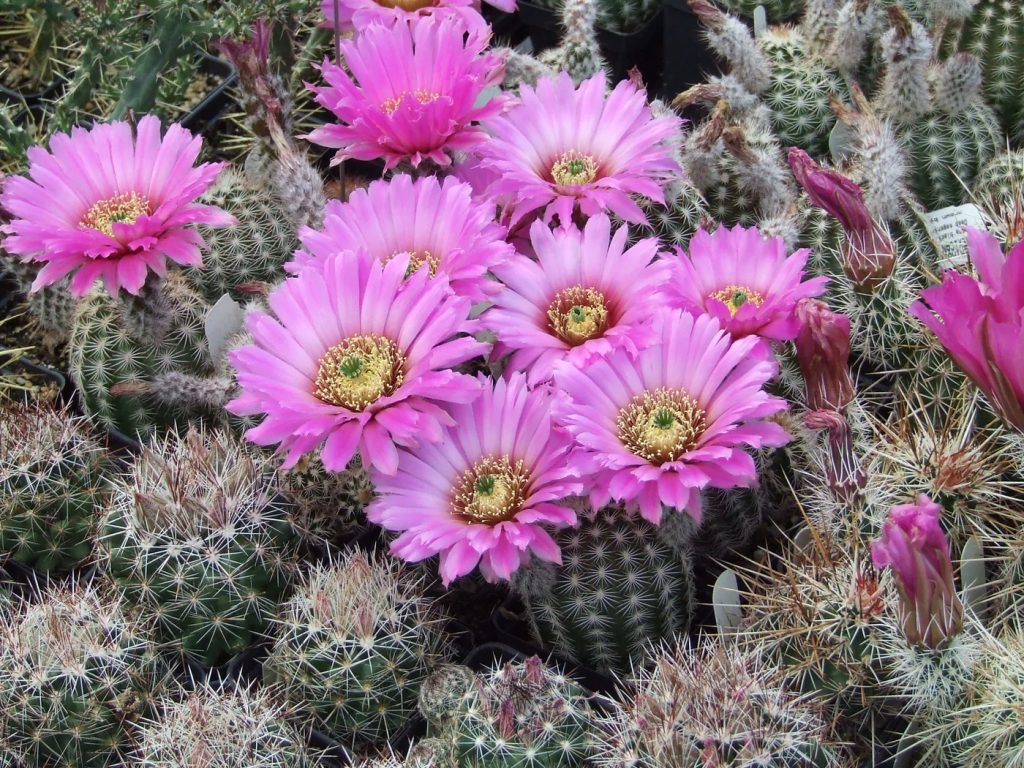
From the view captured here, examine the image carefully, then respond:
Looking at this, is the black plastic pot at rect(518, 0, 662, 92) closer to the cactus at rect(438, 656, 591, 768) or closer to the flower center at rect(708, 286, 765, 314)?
the flower center at rect(708, 286, 765, 314)

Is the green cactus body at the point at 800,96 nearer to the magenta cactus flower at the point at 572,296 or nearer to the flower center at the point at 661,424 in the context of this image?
the magenta cactus flower at the point at 572,296

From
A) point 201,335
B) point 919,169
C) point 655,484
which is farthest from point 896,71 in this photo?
point 201,335

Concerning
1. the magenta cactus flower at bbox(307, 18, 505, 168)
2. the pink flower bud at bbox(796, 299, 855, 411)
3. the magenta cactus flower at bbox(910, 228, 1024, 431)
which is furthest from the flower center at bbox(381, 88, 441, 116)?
the magenta cactus flower at bbox(910, 228, 1024, 431)

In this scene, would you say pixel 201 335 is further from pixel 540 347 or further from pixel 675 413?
pixel 675 413

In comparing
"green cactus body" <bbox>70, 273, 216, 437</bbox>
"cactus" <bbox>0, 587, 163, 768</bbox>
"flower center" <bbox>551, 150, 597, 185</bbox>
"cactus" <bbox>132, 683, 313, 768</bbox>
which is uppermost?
"flower center" <bbox>551, 150, 597, 185</bbox>

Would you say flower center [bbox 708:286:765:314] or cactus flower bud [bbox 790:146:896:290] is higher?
cactus flower bud [bbox 790:146:896:290]

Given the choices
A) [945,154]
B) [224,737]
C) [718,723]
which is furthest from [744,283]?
[224,737]
